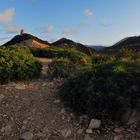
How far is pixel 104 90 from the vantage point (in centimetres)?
Answer: 732

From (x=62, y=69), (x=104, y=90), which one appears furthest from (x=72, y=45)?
(x=104, y=90)

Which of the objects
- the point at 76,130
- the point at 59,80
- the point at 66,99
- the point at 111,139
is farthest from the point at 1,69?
the point at 111,139

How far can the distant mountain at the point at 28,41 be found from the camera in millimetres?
20833

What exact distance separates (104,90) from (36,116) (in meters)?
1.50

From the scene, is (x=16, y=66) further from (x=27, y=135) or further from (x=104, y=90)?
(x=104, y=90)

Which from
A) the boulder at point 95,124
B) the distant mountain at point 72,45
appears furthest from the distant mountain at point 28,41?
the boulder at point 95,124

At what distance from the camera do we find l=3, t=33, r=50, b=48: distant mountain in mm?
20833

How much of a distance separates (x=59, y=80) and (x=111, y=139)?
3032mm

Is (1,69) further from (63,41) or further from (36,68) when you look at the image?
(63,41)

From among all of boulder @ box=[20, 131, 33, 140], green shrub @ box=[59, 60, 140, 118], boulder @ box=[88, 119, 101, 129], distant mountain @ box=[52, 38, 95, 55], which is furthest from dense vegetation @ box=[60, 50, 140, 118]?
distant mountain @ box=[52, 38, 95, 55]

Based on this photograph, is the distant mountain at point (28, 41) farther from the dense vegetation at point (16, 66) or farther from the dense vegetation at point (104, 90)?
the dense vegetation at point (104, 90)

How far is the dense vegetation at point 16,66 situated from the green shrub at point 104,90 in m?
1.58

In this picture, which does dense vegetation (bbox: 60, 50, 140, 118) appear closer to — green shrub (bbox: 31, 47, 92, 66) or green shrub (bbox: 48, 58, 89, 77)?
green shrub (bbox: 48, 58, 89, 77)

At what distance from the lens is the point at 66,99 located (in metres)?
7.95
